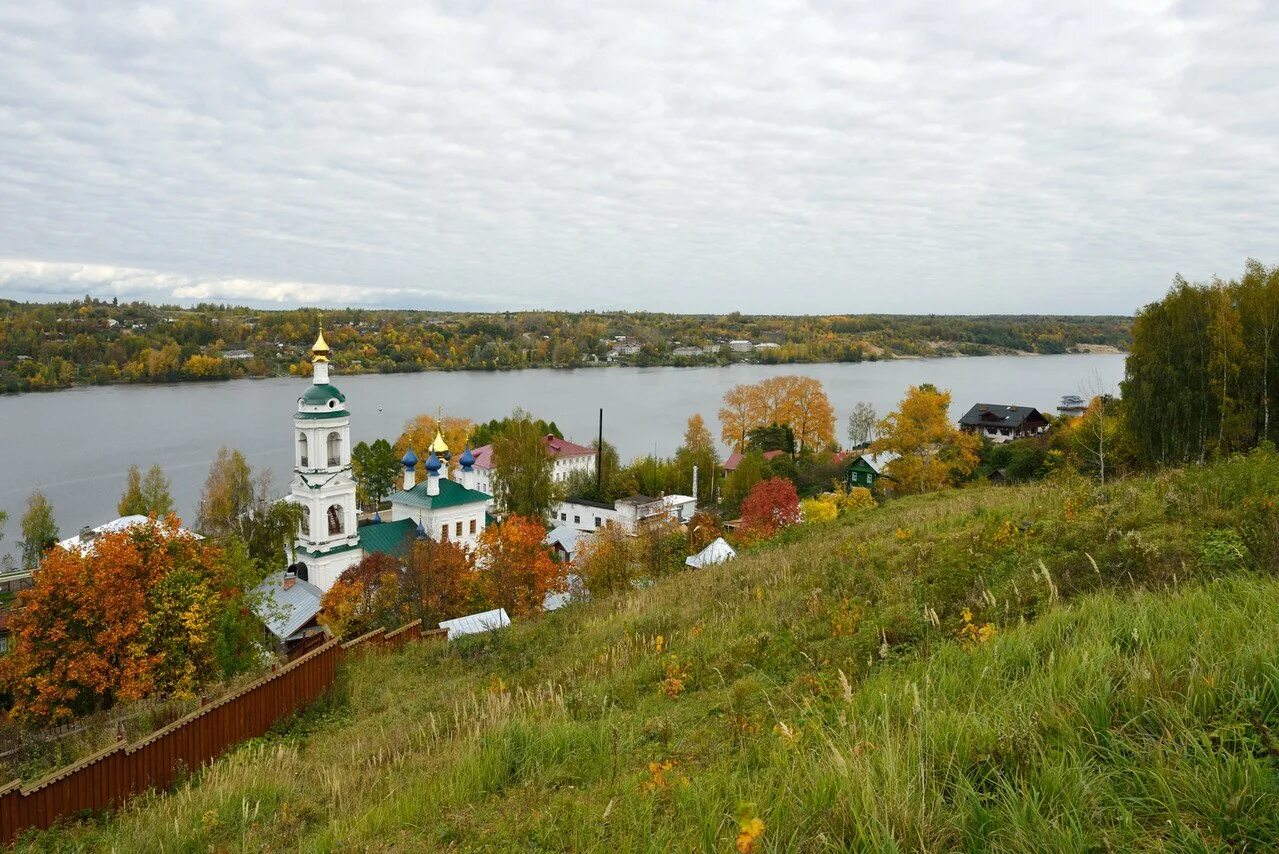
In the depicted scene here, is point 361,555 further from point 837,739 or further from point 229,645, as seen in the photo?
point 837,739

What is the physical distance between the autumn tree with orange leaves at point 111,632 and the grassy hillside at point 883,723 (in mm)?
6799

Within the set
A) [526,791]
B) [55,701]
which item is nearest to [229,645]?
[55,701]

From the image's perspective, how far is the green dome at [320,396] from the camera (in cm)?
2316

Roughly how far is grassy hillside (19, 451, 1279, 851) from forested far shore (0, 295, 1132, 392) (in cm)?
7338

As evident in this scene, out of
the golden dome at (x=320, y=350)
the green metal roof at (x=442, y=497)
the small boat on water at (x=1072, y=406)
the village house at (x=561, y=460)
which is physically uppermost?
the golden dome at (x=320, y=350)

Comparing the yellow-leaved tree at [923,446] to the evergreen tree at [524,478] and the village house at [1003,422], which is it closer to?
the evergreen tree at [524,478]

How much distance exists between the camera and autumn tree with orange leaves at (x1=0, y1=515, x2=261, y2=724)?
12.2 m

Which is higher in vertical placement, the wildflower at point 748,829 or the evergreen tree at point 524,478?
the wildflower at point 748,829

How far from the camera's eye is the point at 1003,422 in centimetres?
4769

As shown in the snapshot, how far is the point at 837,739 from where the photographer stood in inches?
115

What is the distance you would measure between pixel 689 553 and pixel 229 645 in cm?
1055

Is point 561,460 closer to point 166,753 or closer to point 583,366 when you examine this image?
point 166,753

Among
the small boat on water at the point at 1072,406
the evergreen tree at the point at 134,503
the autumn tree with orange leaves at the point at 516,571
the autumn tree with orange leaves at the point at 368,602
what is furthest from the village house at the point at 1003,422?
the evergreen tree at the point at 134,503

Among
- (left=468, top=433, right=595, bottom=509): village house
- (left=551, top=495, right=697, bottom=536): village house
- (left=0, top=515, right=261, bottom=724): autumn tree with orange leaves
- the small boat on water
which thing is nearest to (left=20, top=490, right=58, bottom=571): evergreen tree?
(left=468, top=433, right=595, bottom=509): village house
